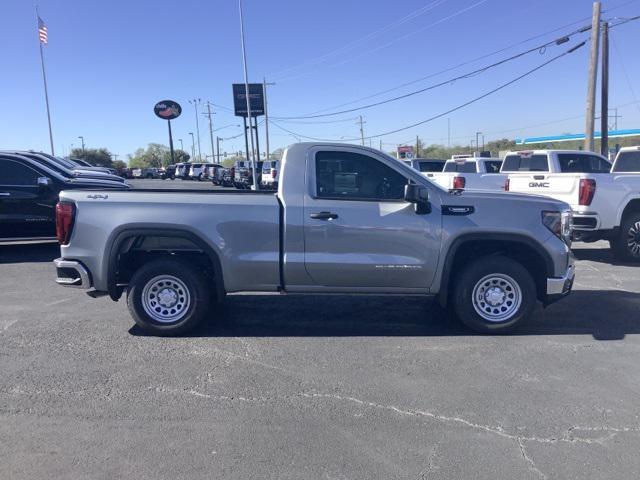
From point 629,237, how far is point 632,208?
0.52 meters

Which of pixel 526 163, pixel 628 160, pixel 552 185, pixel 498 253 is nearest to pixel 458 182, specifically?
pixel 526 163

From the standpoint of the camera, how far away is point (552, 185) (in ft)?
32.9

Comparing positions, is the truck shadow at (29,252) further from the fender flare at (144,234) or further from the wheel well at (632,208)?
the wheel well at (632,208)

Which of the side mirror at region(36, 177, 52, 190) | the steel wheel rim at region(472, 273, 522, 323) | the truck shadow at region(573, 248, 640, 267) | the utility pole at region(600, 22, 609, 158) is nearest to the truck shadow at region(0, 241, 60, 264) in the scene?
the side mirror at region(36, 177, 52, 190)

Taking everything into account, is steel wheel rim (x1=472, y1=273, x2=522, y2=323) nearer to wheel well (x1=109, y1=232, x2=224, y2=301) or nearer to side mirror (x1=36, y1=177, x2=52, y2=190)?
wheel well (x1=109, y1=232, x2=224, y2=301)

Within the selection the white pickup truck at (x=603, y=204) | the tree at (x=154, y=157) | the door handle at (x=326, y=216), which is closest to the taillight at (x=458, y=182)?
the white pickup truck at (x=603, y=204)

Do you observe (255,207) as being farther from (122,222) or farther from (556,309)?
(556,309)

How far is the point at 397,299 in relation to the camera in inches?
287

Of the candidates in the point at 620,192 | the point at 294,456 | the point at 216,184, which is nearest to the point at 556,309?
the point at 620,192

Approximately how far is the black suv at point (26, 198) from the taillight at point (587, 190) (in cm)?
839

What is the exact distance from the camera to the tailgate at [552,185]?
31.3 feet

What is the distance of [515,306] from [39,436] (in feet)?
14.9

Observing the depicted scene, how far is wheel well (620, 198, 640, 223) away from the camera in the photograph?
955cm

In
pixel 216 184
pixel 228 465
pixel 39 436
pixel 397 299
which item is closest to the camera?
pixel 228 465
